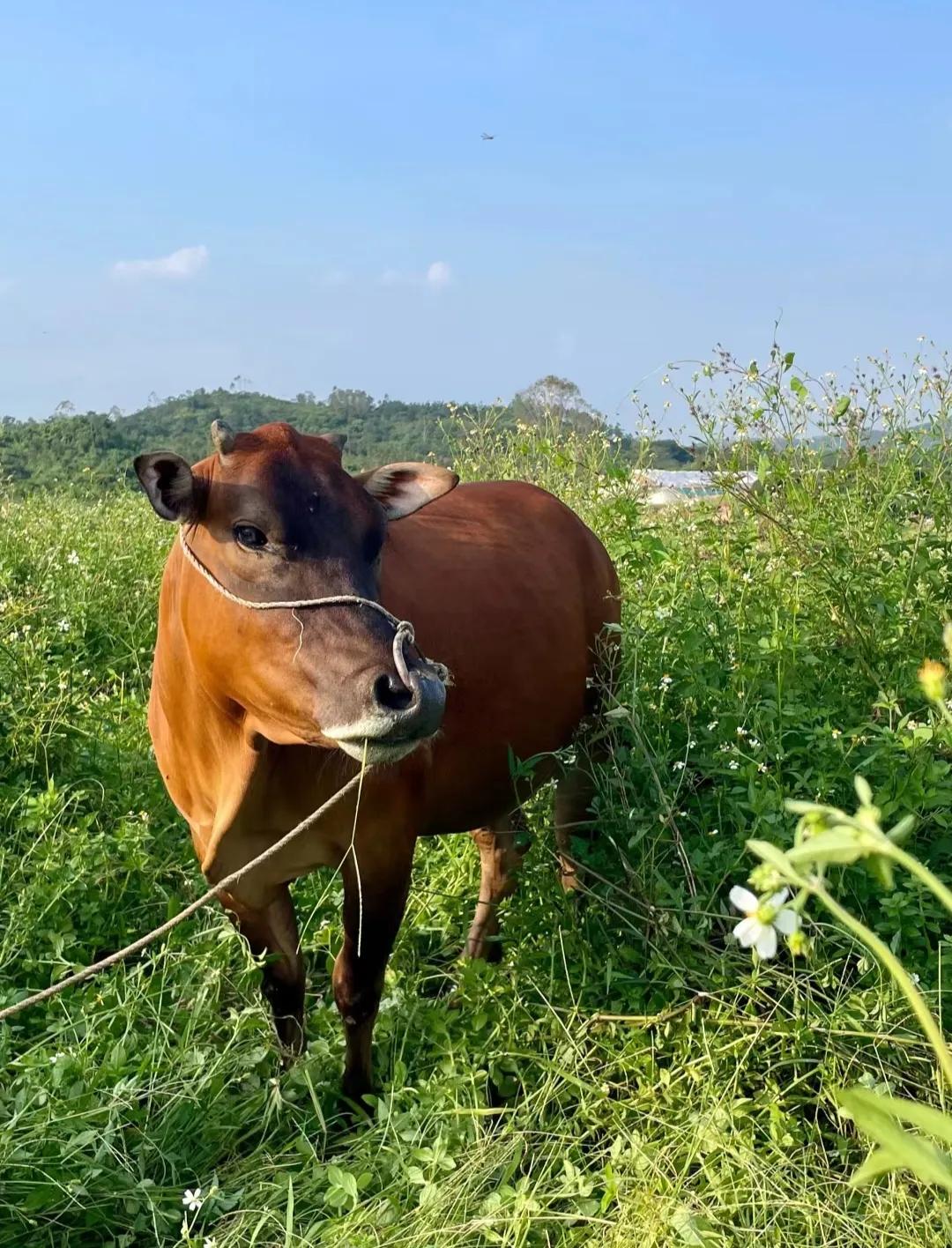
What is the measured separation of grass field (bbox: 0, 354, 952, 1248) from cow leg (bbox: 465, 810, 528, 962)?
6.4 inches

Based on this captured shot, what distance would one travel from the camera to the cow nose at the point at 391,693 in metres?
2.76

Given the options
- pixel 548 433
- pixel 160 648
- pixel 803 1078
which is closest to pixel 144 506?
pixel 548 433

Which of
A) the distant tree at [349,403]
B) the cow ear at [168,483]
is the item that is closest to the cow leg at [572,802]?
the cow ear at [168,483]

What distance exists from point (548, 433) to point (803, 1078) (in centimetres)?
559

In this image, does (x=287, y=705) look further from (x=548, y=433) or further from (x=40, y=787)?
(x=548, y=433)

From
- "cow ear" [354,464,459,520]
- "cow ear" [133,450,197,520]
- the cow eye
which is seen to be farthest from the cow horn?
"cow ear" [354,464,459,520]

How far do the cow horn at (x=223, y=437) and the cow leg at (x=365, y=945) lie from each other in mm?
1268

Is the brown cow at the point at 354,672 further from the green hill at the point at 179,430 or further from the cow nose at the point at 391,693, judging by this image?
the green hill at the point at 179,430

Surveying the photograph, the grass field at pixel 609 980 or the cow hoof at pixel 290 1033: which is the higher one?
the grass field at pixel 609 980

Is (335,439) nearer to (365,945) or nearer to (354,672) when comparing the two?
(354,672)

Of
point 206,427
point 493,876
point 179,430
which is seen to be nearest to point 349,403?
point 179,430

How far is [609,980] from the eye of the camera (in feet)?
11.6

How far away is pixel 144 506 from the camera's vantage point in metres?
9.71

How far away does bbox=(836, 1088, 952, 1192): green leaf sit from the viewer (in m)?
0.92
